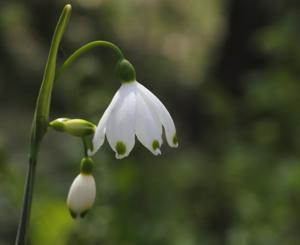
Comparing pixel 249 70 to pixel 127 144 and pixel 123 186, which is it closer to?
pixel 123 186

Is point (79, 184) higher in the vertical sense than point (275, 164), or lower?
higher

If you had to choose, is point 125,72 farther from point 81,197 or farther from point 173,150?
point 173,150

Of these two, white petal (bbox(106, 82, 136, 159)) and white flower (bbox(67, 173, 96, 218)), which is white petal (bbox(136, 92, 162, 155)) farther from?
white flower (bbox(67, 173, 96, 218))

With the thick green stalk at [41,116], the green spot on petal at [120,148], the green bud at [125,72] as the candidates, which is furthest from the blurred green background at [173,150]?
the green spot on petal at [120,148]

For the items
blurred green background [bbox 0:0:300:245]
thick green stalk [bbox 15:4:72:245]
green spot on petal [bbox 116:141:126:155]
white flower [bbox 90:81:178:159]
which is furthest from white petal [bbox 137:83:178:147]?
blurred green background [bbox 0:0:300:245]

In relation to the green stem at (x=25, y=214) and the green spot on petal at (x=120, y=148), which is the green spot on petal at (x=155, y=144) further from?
the green stem at (x=25, y=214)

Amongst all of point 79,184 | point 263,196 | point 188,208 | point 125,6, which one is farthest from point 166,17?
point 79,184
